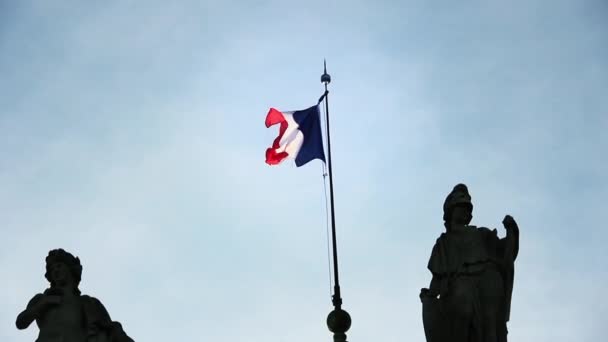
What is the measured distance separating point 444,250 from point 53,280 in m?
6.27

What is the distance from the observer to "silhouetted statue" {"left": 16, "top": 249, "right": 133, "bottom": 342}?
682 inches

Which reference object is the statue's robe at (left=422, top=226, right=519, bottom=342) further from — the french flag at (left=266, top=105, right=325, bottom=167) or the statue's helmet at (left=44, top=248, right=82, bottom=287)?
the french flag at (left=266, top=105, right=325, bottom=167)

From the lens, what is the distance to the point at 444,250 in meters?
18.1

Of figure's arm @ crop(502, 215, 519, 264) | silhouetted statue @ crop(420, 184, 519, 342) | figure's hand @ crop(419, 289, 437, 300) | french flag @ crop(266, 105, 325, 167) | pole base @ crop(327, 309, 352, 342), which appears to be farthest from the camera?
french flag @ crop(266, 105, 325, 167)

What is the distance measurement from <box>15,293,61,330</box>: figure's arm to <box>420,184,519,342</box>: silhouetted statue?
19.1 feet

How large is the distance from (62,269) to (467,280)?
21.0 ft

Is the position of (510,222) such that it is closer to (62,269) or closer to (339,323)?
(339,323)

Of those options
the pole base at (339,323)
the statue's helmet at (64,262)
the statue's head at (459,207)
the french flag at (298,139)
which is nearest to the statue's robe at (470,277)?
the statue's head at (459,207)

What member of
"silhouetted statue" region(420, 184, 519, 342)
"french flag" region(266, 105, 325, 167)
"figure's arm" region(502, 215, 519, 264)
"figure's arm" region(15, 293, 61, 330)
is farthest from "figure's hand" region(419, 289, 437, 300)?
"french flag" region(266, 105, 325, 167)

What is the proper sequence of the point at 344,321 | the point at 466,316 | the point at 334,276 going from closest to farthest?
1. the point at 466,316
2. the point at 344,321
3. the point at 334,276

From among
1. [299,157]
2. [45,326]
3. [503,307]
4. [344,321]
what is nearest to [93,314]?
[45,326]

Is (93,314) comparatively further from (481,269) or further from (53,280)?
(481,269)

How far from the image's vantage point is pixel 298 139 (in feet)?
93.0

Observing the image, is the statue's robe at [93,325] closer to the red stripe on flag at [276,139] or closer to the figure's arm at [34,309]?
the figure's arm at [34,309]
